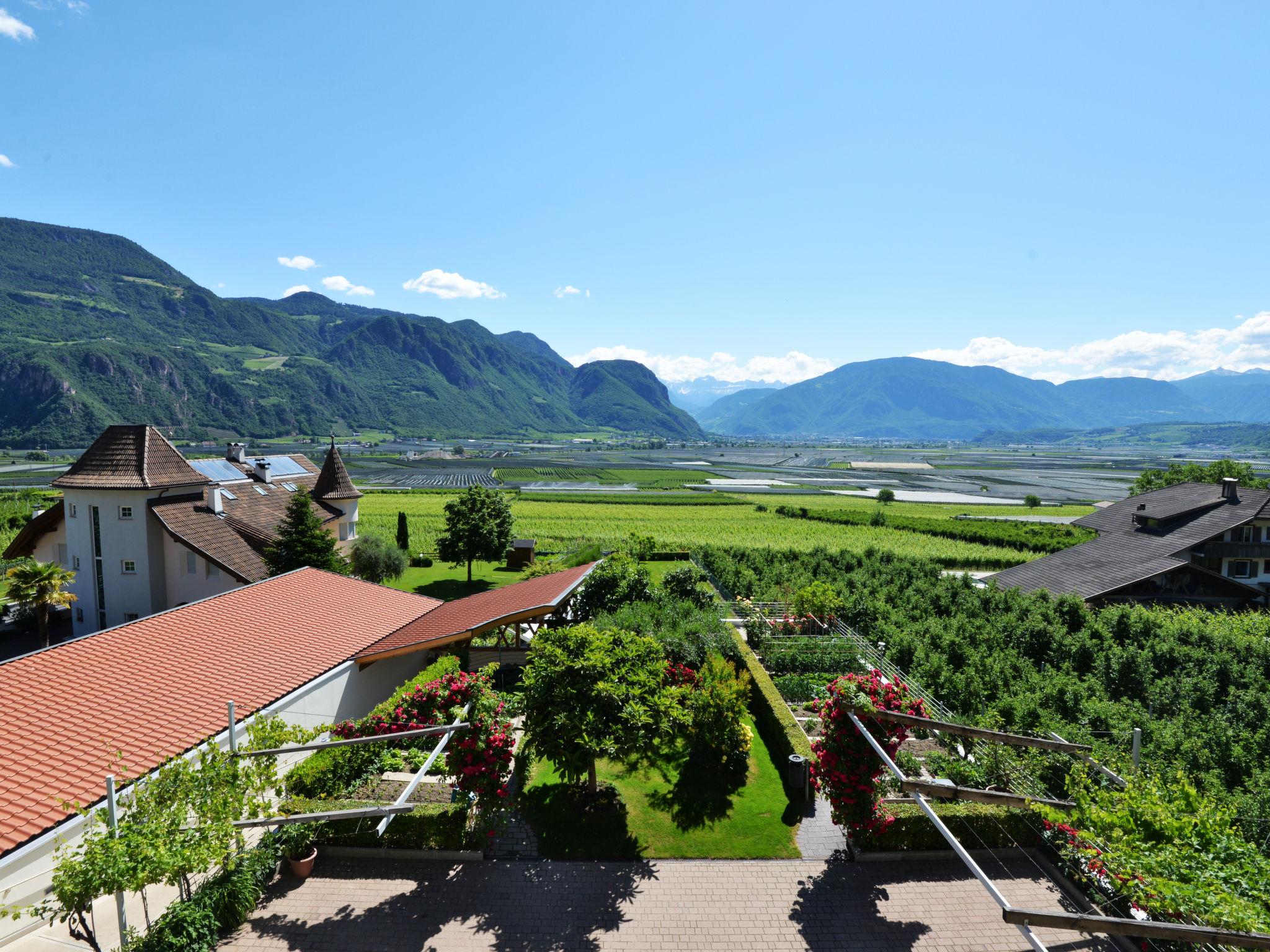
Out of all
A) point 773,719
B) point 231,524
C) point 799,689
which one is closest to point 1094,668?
point 799,689

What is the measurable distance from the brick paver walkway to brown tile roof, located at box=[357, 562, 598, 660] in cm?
580

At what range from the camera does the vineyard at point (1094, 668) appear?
1277 cm

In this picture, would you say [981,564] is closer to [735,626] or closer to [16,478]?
[735,626]

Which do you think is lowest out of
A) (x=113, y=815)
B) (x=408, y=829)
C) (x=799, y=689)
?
(x=799, y=689)

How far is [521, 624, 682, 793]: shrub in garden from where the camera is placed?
34.0 feet

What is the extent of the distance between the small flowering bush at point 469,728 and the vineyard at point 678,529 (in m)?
30.4

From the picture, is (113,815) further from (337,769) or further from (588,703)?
(588,703)

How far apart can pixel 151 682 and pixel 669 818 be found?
11.7 metres

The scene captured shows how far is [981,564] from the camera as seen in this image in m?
42.2

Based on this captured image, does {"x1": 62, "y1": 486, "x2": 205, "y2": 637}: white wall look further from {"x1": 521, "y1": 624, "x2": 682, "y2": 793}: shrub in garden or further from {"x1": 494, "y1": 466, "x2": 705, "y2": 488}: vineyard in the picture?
{"x1": 494, "y1": 466, "x2": 705, "y2": 488}: vineyard

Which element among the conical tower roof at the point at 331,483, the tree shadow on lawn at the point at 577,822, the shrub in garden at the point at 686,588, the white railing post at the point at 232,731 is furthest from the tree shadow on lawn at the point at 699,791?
the conical tower roof at the point at 331,483

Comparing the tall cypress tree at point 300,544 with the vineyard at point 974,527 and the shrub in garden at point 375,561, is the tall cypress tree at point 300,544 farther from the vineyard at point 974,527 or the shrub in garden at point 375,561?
the vineyard at point 974,527

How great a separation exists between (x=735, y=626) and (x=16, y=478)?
12114 cm

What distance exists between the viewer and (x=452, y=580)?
112ft
